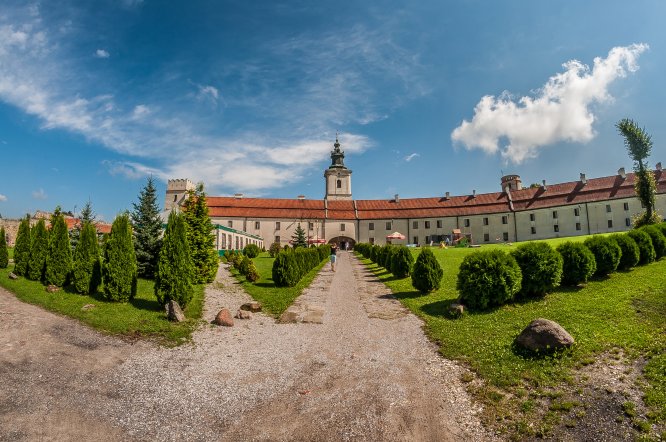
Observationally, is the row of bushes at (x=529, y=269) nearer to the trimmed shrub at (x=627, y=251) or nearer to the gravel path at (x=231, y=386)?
the trimmed shrub at (x=627, y=251)

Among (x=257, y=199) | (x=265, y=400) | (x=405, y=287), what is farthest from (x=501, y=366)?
(x=257, y=199)

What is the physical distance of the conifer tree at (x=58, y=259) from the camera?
13.7m

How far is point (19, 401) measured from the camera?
5.30m

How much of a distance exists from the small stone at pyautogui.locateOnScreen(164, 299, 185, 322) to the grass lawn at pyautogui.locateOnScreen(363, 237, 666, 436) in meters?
7.31

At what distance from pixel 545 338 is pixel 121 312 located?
11.4m

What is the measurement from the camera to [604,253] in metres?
13.0

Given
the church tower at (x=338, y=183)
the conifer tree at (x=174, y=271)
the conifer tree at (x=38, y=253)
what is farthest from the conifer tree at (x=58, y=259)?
the church tower at (x=338, y=183)

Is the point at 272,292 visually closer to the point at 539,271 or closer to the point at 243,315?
the point at 243,315

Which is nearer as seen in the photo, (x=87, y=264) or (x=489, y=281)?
(x=489, y=281)

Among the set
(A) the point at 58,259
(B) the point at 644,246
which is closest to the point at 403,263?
(B) the point at 644,246

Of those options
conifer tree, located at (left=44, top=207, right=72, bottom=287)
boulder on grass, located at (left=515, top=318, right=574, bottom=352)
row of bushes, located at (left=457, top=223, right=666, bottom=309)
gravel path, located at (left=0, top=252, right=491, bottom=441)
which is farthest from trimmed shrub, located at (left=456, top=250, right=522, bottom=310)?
conifer tree, located at (left=44, top=207, right=72, bottom=287)

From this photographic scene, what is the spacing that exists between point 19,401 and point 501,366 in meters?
8.18

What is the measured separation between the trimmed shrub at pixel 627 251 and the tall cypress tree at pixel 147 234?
20934 millimetres

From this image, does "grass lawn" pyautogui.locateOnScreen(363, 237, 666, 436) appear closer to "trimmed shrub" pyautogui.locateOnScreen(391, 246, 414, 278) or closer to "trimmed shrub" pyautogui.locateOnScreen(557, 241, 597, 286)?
"trimmed shrub" pyautogui.locateOnScreen(557, 241, 597, 286)
